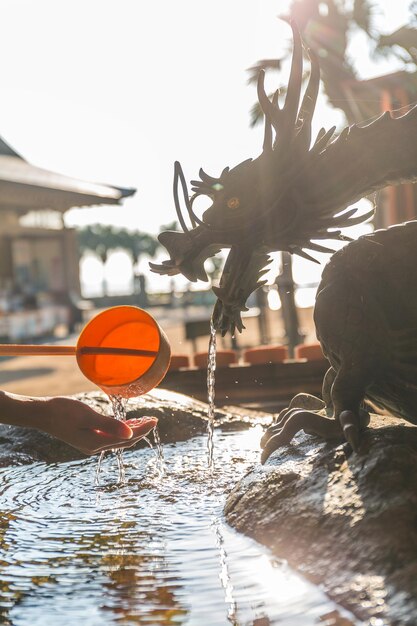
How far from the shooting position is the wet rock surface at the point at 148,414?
370 centimetres

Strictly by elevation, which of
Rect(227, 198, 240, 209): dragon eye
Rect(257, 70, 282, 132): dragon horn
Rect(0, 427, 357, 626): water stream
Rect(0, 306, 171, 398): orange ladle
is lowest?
Rect(0, 427, 357, 626): water stream

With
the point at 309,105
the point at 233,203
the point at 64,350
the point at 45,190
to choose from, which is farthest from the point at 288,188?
the point at 45,190

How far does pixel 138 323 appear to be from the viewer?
2.60 m

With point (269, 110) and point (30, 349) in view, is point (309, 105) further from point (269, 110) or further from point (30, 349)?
point (30, 349)

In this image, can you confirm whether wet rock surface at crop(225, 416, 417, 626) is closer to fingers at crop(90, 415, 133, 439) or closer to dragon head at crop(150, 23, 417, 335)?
fingers at crop(90, 415, 133, 439)

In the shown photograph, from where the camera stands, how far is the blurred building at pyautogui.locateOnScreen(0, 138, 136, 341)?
A: 16266 millimetres

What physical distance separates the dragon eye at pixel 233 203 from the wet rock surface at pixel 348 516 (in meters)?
0.81

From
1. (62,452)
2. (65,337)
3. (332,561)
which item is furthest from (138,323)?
(65,337)

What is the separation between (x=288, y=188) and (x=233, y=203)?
18cm

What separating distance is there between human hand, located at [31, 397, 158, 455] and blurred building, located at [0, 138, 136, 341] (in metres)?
13.7

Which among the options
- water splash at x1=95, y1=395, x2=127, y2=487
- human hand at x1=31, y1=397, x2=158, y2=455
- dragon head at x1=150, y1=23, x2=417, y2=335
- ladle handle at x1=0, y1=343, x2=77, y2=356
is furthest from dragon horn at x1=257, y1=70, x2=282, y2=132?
water splash at x1=95, y1=395, x2=127, y2=487

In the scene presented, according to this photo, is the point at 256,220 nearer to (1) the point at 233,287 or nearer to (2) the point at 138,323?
(1) the point at 233,287

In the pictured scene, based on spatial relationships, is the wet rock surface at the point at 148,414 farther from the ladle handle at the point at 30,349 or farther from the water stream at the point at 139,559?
the ladle handle at the point at 30,349

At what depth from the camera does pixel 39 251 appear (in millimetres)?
19078
